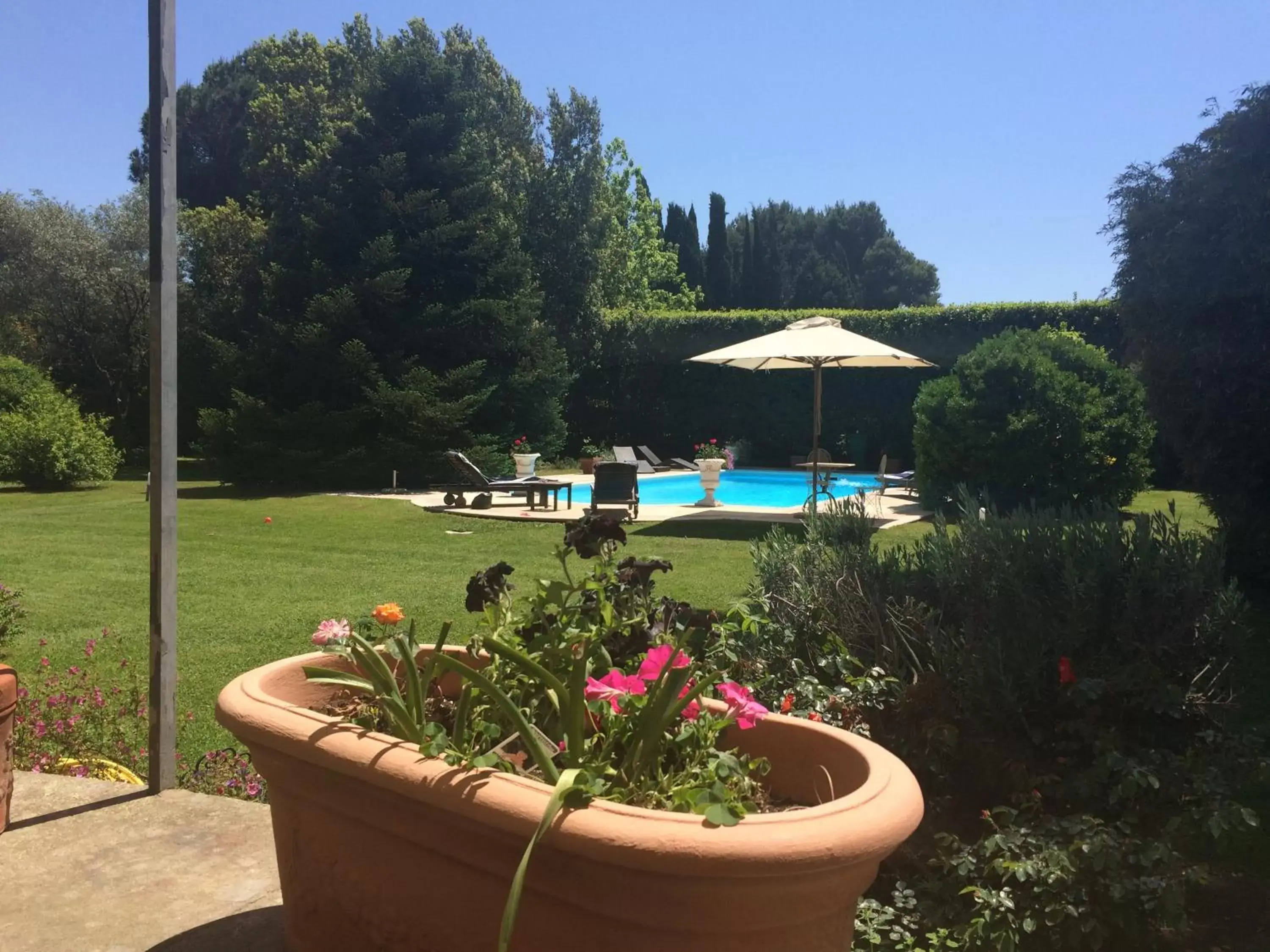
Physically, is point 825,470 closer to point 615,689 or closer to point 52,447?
point 52,447

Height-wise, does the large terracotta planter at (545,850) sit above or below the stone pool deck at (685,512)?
above

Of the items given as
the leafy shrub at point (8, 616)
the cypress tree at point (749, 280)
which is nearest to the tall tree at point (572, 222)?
the leafy shrub at point (8, 616)

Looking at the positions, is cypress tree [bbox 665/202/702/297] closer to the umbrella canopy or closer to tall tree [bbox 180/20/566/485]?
tall tree [bbox 180/20/566/485]

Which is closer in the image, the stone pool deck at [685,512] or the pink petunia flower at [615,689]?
the pink petunia flower at [615,689]

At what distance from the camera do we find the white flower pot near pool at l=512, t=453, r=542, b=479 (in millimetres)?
16891

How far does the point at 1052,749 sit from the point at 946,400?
9430mm

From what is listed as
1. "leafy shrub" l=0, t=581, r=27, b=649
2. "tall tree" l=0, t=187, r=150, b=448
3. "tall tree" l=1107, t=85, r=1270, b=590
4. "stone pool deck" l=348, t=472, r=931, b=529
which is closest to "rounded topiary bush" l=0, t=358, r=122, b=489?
"stone pool deck" l=348, t=472, r=931, b=529

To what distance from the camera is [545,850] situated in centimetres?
144

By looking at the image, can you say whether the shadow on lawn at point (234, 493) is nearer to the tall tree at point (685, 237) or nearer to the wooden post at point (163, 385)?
the wooden post at point (163, 385)

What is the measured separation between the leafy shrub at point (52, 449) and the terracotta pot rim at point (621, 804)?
661 inches

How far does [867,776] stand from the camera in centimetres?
159

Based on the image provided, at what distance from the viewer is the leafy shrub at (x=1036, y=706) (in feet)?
7.65

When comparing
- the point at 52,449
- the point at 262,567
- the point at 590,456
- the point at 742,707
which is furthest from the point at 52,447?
the point at 742,707

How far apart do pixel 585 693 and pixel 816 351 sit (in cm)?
1067
